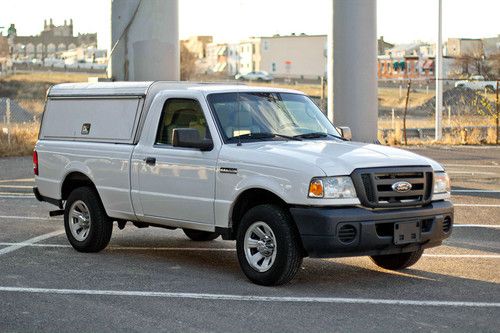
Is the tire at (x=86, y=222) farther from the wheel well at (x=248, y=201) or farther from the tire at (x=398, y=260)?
the tire at (x=398, y=260)

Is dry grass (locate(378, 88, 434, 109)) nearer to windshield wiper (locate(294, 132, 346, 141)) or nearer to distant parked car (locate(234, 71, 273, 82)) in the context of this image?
distant parked car (locate(234, 71, 273, 82))

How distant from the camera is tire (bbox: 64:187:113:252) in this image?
39.6 feet

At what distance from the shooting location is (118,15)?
2064 cm

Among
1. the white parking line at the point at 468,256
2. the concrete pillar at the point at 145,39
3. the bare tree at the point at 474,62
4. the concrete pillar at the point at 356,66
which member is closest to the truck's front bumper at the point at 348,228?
the white parking line at the point at 468,256

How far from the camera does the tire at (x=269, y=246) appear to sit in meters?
9.73

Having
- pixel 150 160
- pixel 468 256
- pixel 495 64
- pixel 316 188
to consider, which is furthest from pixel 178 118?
pixel 495 64

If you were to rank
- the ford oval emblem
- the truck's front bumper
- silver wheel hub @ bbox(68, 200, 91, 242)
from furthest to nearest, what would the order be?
silver wheel hub @ bbox(68, 200, 91, 242) < the ford oval emblem < the truck's front bumper

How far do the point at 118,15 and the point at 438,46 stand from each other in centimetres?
1746

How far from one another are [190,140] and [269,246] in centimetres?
137

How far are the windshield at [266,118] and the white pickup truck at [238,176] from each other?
0.04 ft

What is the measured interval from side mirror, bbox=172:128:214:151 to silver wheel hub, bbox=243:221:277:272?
3.49 ft

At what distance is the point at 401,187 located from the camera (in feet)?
32.6

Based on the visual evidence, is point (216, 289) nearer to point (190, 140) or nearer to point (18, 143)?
point (190, 140)

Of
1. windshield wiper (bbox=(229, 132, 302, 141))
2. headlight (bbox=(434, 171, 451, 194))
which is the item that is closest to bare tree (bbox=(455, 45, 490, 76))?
windshield wiper (bbox=(229, 132, 302, 141))
